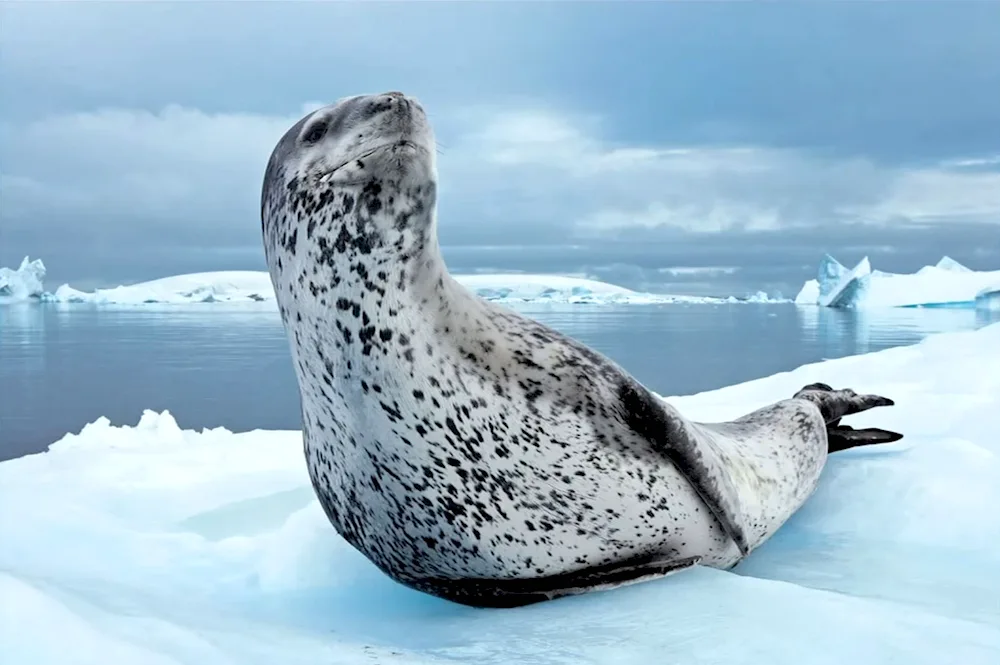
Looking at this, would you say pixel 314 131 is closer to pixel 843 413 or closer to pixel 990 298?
pixel 843 413

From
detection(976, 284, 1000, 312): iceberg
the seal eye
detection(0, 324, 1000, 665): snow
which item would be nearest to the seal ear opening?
the seal eye

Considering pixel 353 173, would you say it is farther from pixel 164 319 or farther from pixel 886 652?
pixel 164 319

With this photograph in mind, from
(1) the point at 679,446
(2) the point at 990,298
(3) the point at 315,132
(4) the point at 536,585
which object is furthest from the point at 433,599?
(2) the point at 990,298

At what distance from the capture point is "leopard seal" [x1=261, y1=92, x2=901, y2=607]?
91.0 inches

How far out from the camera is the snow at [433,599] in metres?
2.17

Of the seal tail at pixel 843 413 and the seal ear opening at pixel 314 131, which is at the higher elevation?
the seal ear opening at pixel 314 131

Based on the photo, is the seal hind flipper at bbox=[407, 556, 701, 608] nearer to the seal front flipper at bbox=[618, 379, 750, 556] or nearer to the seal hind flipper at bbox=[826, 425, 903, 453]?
the seal front flipper at bbox=[618, 379, 750, 556]

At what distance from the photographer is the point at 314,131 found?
248cm

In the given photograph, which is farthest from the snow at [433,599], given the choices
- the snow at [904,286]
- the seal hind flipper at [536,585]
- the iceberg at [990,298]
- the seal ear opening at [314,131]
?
the snow at [904,286]

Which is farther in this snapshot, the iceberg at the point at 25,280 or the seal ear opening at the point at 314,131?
the iceberg at the point at 25,280

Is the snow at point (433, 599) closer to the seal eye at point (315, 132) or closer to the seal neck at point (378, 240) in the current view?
the seal neck at point (378, 240)

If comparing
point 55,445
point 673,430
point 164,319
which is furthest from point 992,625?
point 164,319

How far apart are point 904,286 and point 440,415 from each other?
36.8 metres

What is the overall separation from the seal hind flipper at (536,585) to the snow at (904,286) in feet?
101
